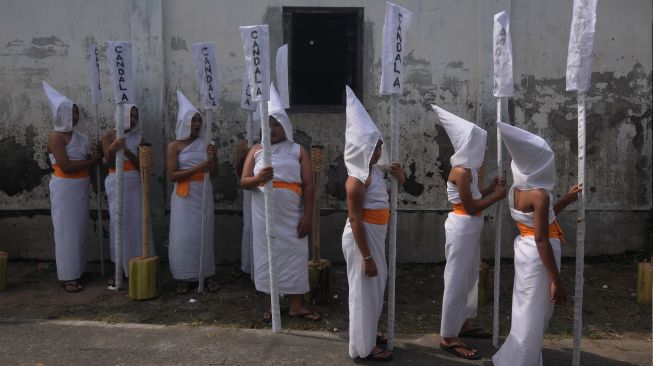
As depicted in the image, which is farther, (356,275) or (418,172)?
(418,172)

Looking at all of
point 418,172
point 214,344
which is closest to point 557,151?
point 418,172

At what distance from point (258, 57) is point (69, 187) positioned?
2719 mm

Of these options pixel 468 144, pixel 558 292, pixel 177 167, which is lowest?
pixel 558 292

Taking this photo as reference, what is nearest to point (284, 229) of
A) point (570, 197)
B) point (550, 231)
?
point (550, 231)

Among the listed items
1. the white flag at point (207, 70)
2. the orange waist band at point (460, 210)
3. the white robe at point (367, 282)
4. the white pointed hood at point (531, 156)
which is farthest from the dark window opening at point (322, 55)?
the white pointed hood at point (531, 156)

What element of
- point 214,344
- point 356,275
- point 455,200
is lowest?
point 214,344

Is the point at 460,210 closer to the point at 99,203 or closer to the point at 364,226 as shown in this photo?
the point at 364,226

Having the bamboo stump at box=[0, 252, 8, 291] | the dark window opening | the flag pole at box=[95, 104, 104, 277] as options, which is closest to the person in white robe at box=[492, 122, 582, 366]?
the dark window opening

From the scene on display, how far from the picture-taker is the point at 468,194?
14.6 feet

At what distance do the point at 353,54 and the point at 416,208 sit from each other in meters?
1.99

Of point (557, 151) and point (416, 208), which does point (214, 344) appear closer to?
point (416, 208)

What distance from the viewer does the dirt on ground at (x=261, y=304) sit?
530cm

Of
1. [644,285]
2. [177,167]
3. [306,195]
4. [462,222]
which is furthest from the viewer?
[177,167]

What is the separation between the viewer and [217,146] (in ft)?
23.4
